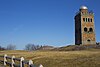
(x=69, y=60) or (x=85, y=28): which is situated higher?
(x=85, y=28)

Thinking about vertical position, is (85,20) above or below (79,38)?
above

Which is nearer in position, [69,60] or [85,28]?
[69,60]

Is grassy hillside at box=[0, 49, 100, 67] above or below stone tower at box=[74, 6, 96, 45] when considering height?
Answer: below

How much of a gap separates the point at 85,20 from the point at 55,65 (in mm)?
67855

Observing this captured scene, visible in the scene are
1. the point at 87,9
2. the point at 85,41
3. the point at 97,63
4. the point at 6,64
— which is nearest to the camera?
the point at 97,63

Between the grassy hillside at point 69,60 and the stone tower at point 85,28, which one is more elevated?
the stone tower at point 85,28

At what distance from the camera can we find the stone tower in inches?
3553

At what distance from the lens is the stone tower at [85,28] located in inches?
3553

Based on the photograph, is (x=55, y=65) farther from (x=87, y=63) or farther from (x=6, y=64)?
(x=6, y=64)

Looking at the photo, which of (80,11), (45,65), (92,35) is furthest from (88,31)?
(45,65)

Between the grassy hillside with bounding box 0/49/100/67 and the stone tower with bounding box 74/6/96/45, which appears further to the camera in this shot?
the stone tower with bounding box 74/6/96/45

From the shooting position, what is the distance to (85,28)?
91.6 m

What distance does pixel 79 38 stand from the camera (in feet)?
303

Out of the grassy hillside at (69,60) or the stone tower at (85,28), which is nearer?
the grassy hillside at (69,60)
